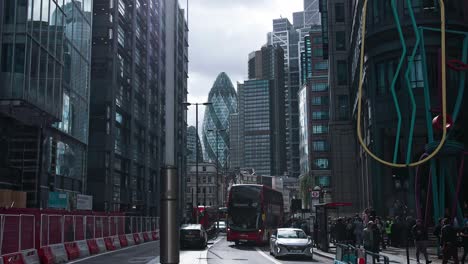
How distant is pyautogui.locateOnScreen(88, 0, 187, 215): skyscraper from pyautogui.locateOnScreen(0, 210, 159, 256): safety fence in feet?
61.6

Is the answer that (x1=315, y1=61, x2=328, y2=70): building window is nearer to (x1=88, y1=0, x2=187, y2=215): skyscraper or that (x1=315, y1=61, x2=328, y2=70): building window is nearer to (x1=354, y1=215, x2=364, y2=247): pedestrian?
(x1=88, y1=0, x2=187, y2=215): skyscraper

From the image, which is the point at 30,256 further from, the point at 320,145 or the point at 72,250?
the point at 320,145

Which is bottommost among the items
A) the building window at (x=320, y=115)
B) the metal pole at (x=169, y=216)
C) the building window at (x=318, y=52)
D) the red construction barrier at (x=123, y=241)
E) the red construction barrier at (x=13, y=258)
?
the red construction barrier at (x=123, y=241)

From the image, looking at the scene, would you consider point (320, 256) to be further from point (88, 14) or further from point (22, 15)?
point (88, 14)

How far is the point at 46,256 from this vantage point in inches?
796

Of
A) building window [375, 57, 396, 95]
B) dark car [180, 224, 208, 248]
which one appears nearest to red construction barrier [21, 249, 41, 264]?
dark car [180, 224, 208, 248]

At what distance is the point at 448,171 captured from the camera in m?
34.1

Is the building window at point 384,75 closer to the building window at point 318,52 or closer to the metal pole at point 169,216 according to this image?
the metal pole at point 169,216

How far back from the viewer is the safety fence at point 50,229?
17047 mm

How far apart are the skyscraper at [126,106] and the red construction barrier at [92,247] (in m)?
21.3

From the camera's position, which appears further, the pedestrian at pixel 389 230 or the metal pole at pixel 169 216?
the pedestrian at pixel 389 230

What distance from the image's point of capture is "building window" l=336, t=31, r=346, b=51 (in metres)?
69.9

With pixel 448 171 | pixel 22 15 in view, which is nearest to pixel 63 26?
pixel 22 15

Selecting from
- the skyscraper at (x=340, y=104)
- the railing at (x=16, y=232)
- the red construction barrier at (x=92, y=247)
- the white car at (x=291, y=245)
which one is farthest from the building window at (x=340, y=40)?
the railing at (x=16, y=232)
